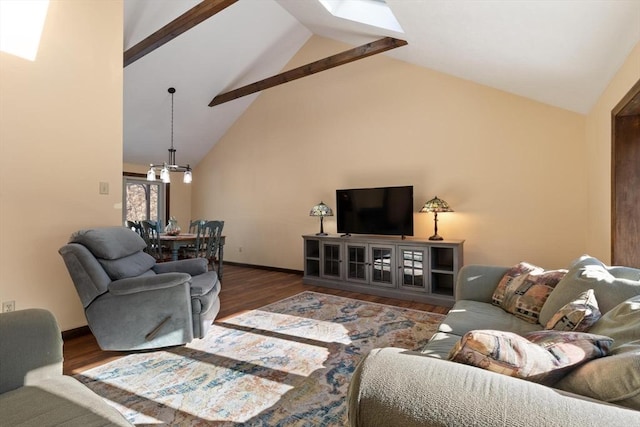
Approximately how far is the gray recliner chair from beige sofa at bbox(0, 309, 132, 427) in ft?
3.58

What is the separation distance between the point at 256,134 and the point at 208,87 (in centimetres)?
116

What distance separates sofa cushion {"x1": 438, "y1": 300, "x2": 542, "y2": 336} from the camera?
1.82 meters

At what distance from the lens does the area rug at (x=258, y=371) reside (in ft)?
5.58

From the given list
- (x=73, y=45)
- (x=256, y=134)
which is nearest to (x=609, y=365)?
(x=73, y=45)

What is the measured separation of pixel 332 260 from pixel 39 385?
3.64 meters

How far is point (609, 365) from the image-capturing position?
0.80 metres

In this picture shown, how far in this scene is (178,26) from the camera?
3533 mm

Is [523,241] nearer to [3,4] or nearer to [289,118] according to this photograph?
[289,118]

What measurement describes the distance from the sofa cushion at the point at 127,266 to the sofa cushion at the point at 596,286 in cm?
301

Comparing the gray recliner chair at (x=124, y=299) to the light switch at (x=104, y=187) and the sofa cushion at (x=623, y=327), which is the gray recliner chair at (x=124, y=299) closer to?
the light switch at (x=104, y=187)

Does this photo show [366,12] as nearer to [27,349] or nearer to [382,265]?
[382,265]

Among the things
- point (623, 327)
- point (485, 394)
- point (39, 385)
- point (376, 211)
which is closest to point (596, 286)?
point (623, 327)

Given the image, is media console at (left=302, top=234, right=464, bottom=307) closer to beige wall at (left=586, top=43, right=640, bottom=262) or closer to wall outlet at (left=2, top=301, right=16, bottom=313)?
beige wall at (left=586, top=43, right=640, bottom=262)

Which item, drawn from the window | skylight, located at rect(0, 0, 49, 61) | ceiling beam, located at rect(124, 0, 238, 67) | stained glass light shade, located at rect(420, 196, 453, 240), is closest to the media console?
stained glass light shade, located at rect(420, 196, 453, 240)
